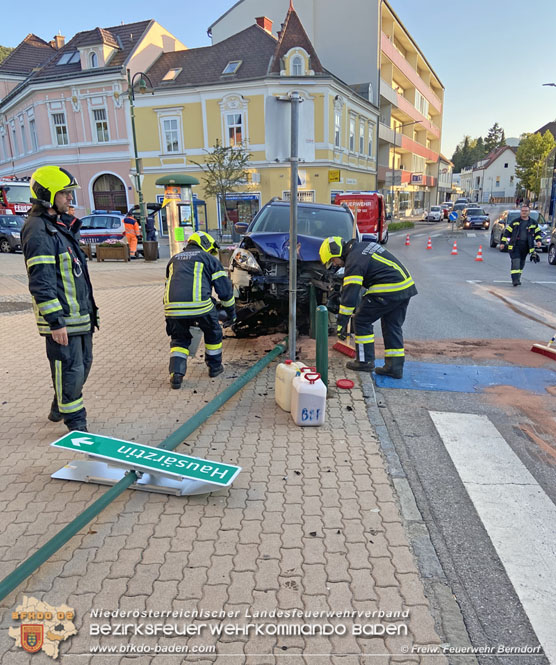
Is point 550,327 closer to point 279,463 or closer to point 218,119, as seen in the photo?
point 279,463

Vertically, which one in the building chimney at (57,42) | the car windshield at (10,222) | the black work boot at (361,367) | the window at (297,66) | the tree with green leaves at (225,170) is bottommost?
the black work boot at (361,367)

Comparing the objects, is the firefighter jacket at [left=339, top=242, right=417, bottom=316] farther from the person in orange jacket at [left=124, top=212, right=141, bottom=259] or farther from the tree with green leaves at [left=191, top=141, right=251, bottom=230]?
the tree with green leaves at [left=191, top=141, right=251, bottom=230]

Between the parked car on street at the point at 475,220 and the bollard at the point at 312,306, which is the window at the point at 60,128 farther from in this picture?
the bollard at the point at 312,306

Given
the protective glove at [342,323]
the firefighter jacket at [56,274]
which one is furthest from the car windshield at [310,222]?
the firefighter jacket at [56,274]

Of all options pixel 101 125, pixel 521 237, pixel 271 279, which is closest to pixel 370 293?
pixel 271 279

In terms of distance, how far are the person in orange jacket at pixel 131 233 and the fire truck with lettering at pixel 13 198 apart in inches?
269

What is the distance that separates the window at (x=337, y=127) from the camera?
29934 millimetres

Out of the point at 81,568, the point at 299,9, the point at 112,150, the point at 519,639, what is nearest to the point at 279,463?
the point at 81,568

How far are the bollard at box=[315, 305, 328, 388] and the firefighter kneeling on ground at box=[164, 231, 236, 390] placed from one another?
117 cm

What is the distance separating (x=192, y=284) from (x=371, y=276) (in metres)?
2.04

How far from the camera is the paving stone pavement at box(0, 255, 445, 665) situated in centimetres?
227

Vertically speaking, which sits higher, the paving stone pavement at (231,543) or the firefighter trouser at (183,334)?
the firefighter trouser at (183,334)

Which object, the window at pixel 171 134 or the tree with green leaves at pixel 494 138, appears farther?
the tree with green leaves at pixel 494 138

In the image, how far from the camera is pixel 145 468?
3270mm
